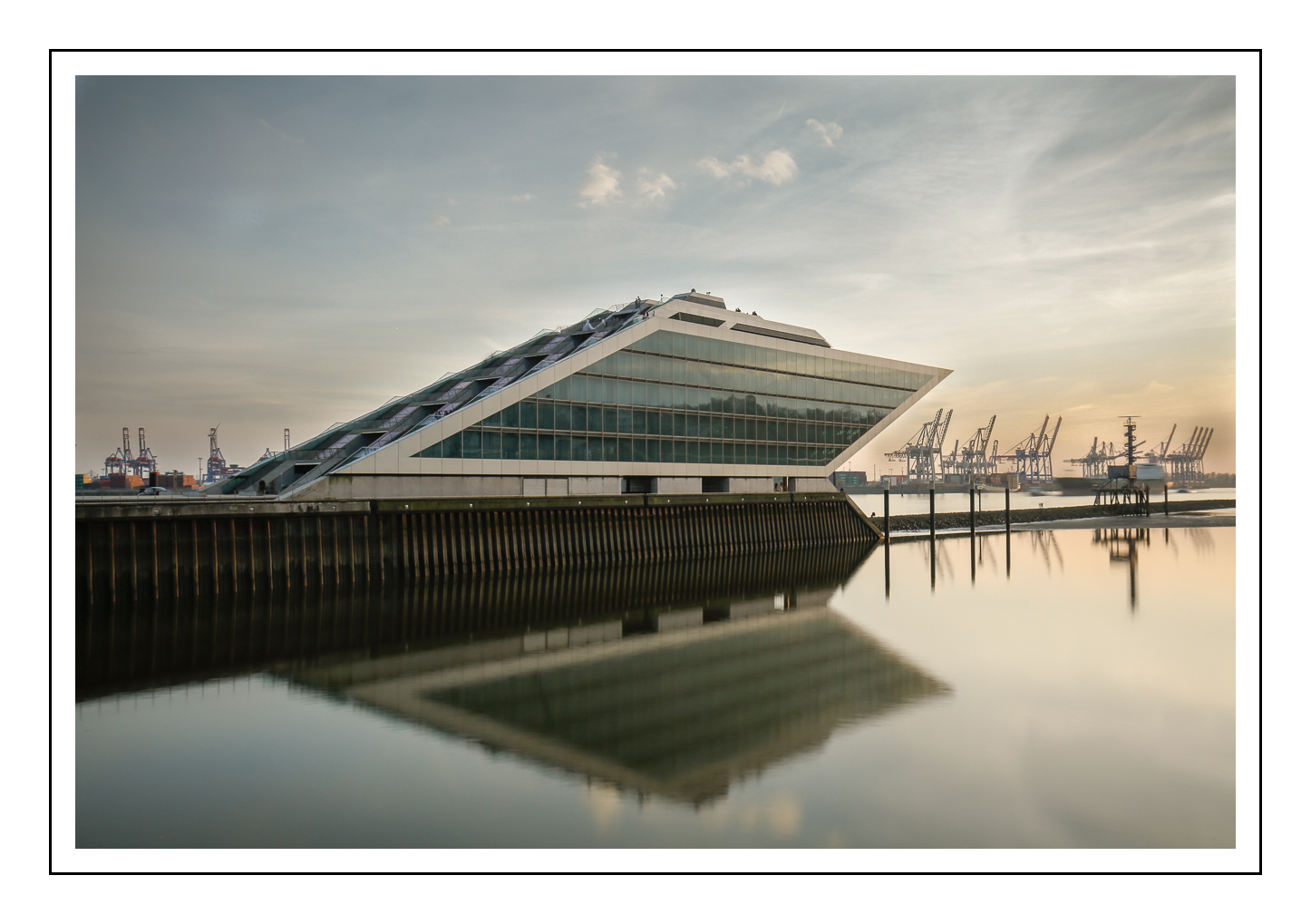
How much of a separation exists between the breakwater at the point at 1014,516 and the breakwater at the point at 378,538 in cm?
1952

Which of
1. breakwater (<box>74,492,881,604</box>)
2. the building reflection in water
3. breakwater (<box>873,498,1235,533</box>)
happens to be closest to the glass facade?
breakwater (<box>74,492,881,604</box>)

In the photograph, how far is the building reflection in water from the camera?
1248cm

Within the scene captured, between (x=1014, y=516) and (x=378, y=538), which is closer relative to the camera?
(x=378, y=538)

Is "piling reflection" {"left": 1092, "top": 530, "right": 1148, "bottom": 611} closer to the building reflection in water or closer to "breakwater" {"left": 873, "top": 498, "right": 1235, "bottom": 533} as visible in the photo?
"breakwater" {"left": 873, "top": 498, "right": 1235, "bottom": 533}

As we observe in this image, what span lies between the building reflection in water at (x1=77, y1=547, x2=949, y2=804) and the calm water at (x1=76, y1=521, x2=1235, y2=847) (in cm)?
9

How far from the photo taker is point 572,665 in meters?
17.8

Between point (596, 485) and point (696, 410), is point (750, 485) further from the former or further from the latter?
point (596, 485)

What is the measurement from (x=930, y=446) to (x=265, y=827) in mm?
175789

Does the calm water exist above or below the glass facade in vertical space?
below

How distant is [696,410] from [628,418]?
455 cm

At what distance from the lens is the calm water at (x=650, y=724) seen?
9445mm

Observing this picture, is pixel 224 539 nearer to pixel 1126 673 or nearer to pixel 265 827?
pixel 265 827

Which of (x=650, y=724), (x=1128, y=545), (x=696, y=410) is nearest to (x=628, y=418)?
(x=696, y=410)

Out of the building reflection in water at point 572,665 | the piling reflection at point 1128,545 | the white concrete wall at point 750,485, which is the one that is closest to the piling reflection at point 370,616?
the building reflection in water at point 572,665
